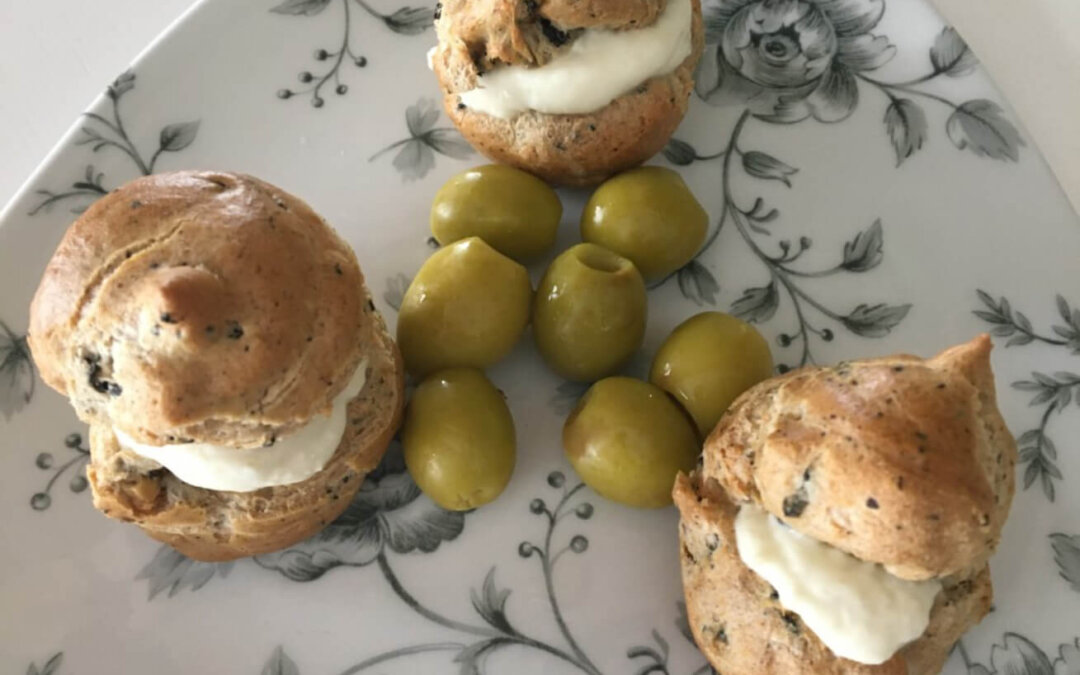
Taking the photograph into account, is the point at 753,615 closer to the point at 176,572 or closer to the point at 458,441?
the point at 458,441

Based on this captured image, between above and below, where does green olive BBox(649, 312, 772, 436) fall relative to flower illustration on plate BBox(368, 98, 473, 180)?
below

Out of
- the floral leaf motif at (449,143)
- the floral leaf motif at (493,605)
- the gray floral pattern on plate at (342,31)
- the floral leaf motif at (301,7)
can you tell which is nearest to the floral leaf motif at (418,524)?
the floral leaf motif at (493,605)

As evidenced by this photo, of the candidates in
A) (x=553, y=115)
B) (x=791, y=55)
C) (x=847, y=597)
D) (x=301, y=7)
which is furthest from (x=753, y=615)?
(x=301, y=7)

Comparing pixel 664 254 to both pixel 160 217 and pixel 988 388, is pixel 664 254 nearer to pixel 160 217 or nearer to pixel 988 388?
pixel 988 388

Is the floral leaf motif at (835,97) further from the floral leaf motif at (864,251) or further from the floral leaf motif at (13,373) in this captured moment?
the floral leaf motif at (13,373)

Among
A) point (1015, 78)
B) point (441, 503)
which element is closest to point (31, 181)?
point (441, 503)

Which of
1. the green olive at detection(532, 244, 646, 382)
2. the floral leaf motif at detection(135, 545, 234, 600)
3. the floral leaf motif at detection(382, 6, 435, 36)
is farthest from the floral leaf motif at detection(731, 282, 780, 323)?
the floral leaf motif at detection(135, 545, 234, 600)

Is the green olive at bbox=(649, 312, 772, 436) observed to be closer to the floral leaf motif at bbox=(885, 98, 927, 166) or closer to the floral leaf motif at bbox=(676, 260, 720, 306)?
the floral leaf motif at bbox=(676, 260, 720, 306)
